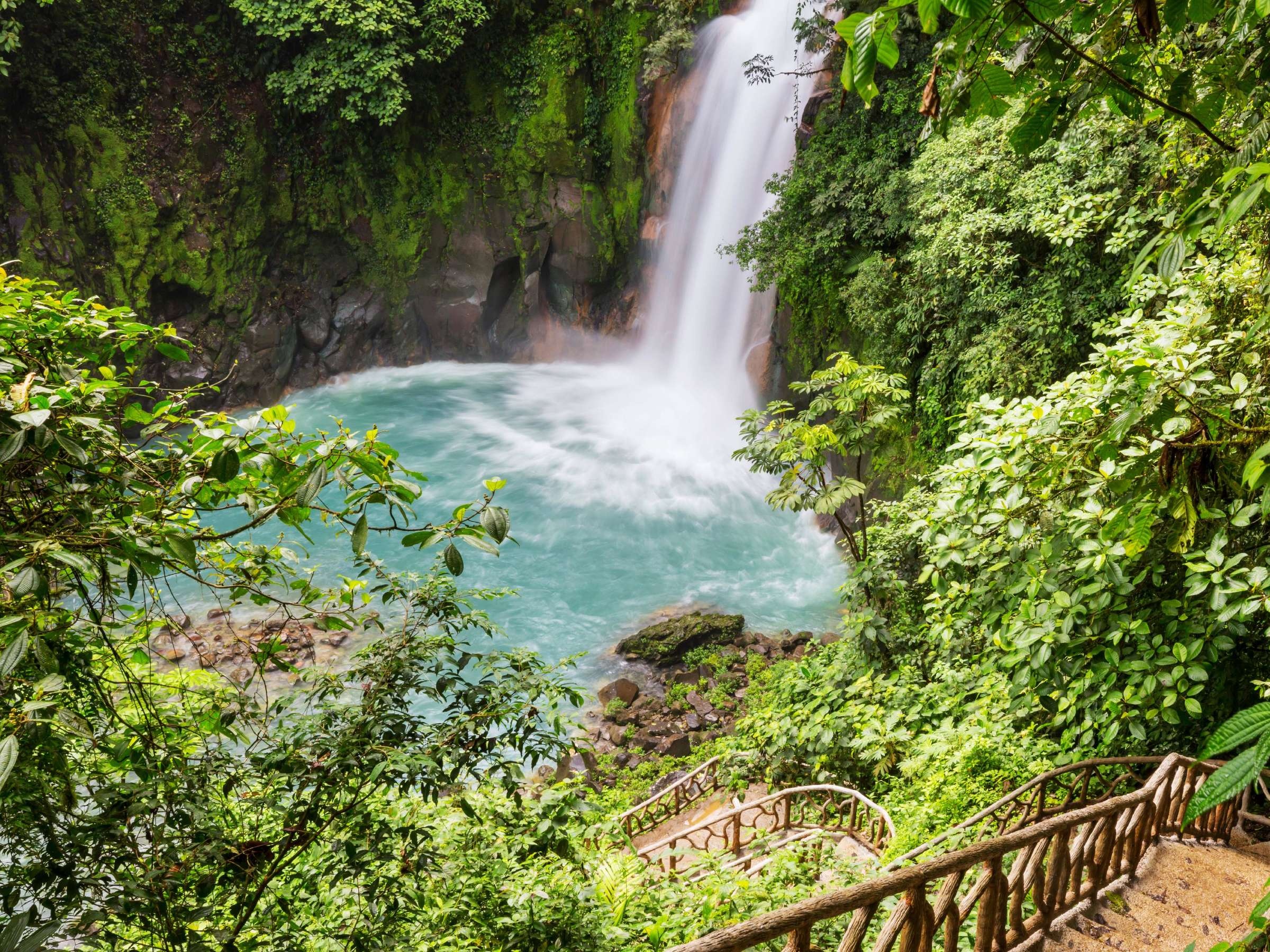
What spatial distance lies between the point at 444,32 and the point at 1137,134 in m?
12.8

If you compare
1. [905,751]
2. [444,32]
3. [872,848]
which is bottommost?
[872,848]

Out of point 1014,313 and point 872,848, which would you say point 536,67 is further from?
point 872,848

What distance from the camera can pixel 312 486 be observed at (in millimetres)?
1933

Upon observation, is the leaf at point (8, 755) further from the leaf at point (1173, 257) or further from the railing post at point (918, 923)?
the leaf at point (1173, 257)

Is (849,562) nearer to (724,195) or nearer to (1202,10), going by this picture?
(1202,10)

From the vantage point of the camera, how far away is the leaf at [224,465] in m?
1.96

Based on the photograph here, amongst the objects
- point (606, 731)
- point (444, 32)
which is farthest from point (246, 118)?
point (606, 731)

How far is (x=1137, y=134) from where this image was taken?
656cm

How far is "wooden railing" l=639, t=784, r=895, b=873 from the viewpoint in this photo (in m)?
4.90

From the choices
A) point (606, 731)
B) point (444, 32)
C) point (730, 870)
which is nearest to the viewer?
point (730, 870)

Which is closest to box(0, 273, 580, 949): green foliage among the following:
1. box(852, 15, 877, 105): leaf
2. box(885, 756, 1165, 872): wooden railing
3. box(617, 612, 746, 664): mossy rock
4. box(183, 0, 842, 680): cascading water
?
box(852, 15, 877, 105): leaf

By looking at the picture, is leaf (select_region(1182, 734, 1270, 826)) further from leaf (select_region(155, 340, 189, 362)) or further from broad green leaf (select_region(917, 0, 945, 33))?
leaf (select_region(155, 340, 189, 362))

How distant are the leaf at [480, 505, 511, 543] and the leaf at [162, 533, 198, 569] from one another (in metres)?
0.69

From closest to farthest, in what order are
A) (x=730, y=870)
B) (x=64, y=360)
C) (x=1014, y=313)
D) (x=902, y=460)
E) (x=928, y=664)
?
(x=64, y=360), (x=730, y=870), (x=928, y=664), (x=1014, y=313), (x=902, y=460)
